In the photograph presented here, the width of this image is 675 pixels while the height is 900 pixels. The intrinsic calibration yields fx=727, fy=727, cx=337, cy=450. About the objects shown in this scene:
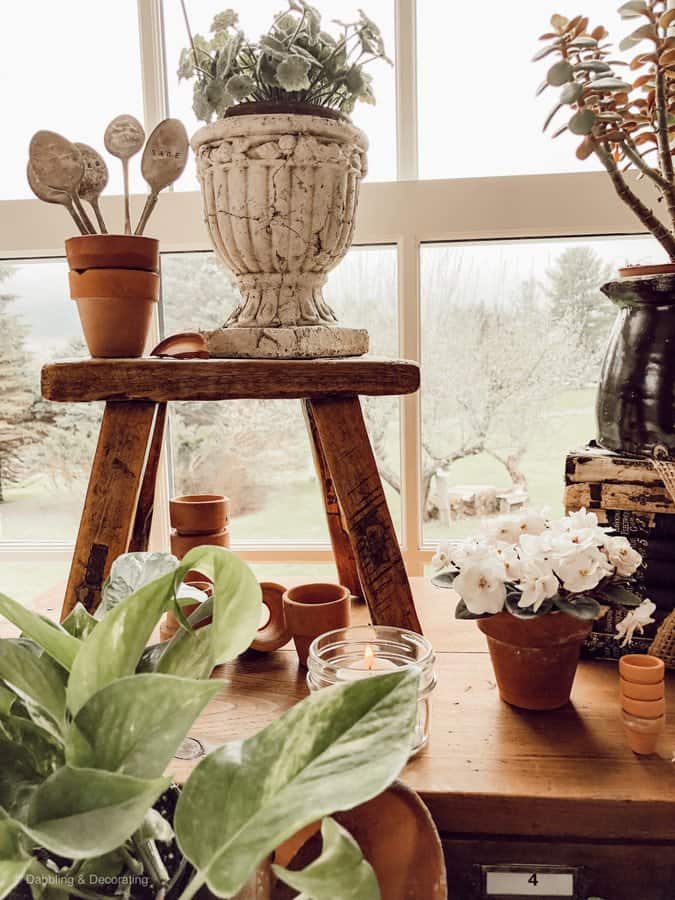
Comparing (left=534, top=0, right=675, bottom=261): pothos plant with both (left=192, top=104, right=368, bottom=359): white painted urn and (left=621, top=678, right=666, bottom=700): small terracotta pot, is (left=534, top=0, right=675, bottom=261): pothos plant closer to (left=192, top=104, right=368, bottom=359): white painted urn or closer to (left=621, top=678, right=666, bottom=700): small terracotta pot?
(left=192, top=104, right=368, bottom=359): white painted urn

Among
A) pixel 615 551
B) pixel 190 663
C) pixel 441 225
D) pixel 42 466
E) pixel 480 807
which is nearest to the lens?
pixel 190 663

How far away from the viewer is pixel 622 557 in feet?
2.78

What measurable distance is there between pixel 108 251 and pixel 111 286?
0.14 feet

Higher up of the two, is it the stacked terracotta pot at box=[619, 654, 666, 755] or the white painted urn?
the white painted urn

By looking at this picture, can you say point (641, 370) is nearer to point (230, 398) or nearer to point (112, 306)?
point (230, 398)

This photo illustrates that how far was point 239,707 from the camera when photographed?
90 cm

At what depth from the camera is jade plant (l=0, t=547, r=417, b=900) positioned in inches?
9.7

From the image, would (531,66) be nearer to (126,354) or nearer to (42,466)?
(126,354)

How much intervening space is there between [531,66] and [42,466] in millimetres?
1260

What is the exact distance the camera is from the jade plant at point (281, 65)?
895 millimetres

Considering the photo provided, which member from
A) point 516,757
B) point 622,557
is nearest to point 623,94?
point 622,557

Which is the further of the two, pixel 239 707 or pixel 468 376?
pixel 468 376

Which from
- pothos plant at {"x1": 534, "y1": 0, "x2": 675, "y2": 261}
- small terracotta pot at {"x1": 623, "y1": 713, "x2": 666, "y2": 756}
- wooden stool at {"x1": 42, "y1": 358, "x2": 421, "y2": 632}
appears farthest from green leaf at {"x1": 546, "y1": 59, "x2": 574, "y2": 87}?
small terracotta pot at {"x1": 623, "y1": 713, "x2": 666, "y2": 756}

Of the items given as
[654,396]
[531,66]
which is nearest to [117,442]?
[654,396]
